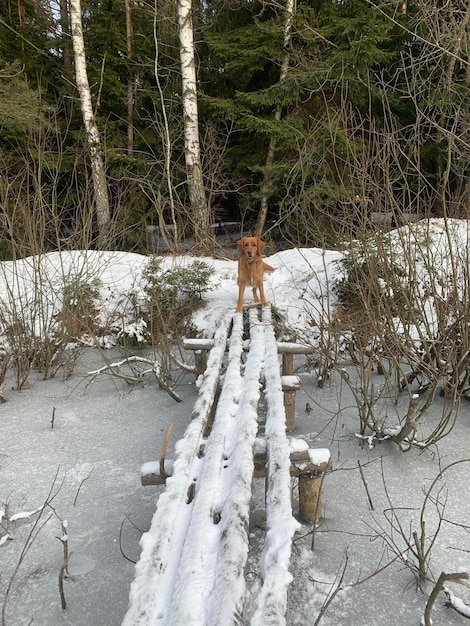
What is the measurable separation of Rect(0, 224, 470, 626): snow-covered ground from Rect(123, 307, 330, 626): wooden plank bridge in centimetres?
23

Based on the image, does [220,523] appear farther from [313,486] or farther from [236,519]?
[313,486]

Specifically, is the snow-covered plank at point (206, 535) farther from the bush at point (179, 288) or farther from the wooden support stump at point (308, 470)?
the bush at point (179, 288)

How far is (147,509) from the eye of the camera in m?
2.56

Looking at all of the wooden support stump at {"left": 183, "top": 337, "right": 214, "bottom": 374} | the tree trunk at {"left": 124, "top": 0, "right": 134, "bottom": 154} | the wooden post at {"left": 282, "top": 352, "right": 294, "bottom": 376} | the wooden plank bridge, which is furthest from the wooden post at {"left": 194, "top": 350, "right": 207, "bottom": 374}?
the tree trunk at {"left": 124, "top": 0, "right": 134, "bottom": 154}

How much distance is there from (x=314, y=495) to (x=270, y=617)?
1.20 m

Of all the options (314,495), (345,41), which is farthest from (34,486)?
(345,41)

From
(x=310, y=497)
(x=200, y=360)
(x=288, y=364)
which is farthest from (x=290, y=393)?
(x=200, y=360)

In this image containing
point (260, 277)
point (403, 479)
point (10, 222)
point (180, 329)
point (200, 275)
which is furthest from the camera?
point (200, 275)

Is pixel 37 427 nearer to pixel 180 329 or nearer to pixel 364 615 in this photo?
pixel 180 329

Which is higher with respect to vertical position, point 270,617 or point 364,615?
point 270,617

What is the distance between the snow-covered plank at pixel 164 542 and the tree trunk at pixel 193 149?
22.5 feet

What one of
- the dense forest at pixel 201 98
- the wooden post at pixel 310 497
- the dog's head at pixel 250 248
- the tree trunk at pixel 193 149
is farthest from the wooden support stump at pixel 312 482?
the tree trunk at pixel 193 149

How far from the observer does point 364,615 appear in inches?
70.0

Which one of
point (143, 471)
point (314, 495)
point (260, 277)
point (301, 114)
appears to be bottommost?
point (314, 495)
